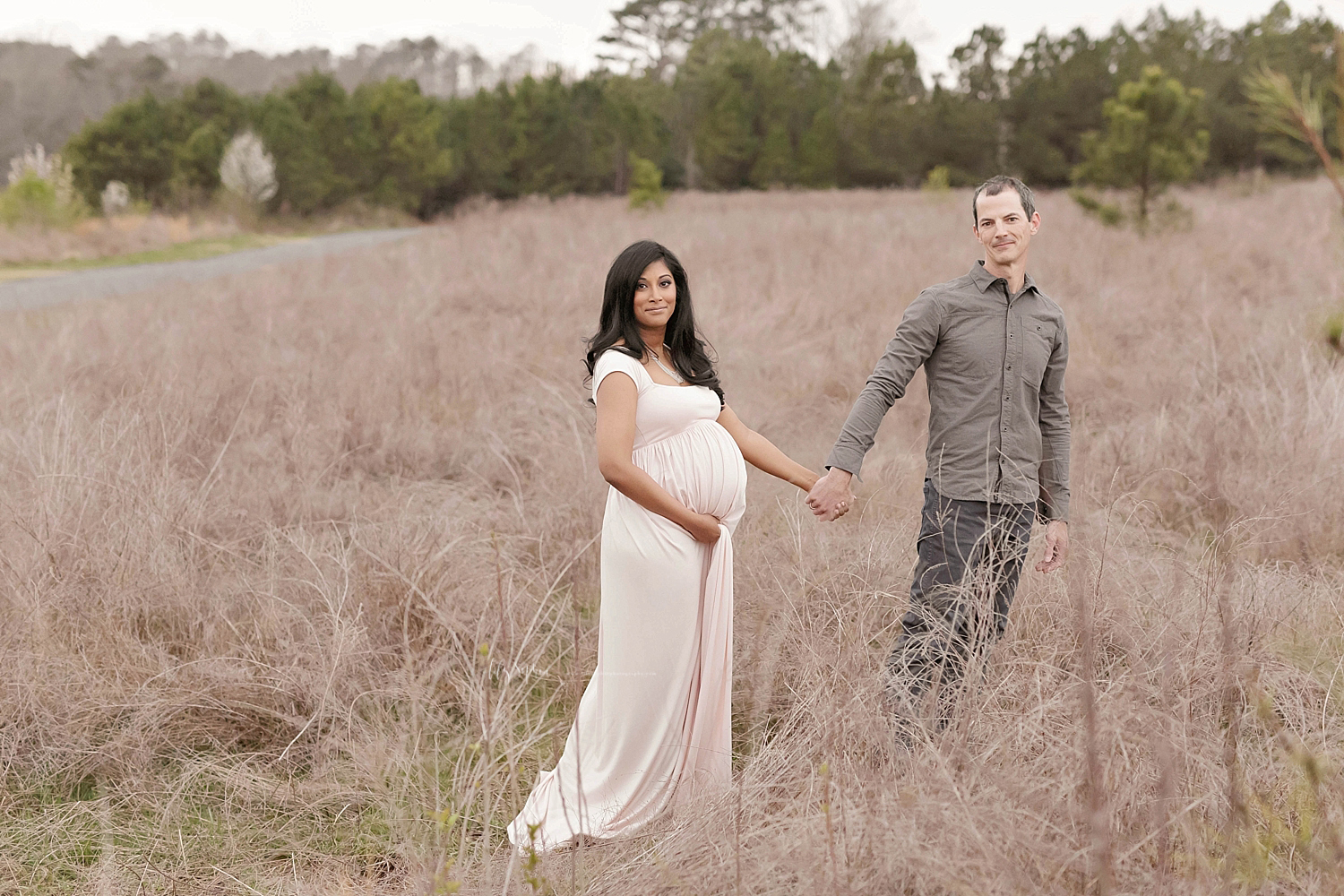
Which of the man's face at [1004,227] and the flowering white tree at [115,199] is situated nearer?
the man's face at [1004,227]

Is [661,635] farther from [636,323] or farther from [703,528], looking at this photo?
[636,323]

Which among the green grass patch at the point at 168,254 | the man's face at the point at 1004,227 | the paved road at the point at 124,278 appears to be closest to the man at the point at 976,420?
the man's face at the point at 1004,227

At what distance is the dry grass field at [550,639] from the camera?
2047 mm

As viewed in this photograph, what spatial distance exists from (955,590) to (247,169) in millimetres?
32538

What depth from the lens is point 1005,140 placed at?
124 feet

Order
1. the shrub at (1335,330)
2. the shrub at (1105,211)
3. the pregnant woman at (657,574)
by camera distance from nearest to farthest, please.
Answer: the shrub at (1335,330) < the pregnant woman at (657,574) < the shrub at (1105,211)

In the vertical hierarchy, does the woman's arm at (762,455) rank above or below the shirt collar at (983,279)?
below

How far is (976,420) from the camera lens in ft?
8.72

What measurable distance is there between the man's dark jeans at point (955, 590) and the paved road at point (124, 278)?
1034cm

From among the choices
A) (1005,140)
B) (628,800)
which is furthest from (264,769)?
(1005,140)

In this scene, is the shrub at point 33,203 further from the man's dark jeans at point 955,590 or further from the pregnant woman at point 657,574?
the man's dark jeans at point 955,590

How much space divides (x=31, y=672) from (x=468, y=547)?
1546mm

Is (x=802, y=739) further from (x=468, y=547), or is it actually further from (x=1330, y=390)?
(x=1330, y=390)

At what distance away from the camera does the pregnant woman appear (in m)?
2.53
